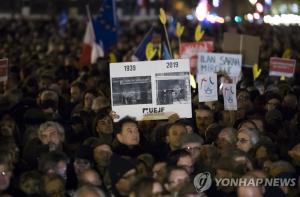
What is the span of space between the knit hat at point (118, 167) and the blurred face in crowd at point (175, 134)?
1050mm

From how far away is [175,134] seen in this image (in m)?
7.78

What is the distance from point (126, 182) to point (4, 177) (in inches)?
42.5

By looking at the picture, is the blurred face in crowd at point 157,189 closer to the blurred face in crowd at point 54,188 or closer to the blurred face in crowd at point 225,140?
the blurred face in crowd at point 54,188

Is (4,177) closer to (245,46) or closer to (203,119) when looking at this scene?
(203,119)

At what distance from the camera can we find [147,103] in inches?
343

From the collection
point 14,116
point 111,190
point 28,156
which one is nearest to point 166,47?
point 14,116

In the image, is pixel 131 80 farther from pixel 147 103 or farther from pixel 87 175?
pixel 87 175

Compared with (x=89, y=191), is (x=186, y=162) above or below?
above

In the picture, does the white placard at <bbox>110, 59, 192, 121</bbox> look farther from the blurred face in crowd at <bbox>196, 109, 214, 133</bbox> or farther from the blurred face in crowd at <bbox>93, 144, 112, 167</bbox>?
the blurred face in crowd at <bbox>93, 144, 112, 167</bbox>

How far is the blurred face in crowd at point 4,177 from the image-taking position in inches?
261

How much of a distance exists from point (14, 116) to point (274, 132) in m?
3.35

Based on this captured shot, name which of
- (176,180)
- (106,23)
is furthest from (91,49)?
(176,180)

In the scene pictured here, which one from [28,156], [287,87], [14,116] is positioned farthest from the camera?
[287,87]

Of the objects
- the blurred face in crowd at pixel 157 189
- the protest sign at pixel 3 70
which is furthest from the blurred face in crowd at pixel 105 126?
the protest sign at pixel 3 70
